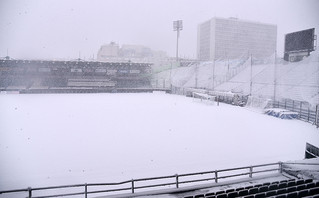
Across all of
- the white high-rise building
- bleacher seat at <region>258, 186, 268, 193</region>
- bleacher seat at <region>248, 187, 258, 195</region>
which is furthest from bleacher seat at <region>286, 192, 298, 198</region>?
the white high-rise building

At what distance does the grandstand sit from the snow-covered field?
26107 millimetres

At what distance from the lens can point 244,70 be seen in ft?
111

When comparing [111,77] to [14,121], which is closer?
[14,121]

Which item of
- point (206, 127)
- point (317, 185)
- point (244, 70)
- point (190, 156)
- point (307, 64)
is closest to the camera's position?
point (317, 185)

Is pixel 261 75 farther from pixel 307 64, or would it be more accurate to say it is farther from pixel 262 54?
pixel 262 54

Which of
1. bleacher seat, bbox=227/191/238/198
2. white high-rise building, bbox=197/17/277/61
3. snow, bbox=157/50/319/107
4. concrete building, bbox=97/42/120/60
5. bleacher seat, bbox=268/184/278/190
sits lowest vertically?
bleacher seat, bbox=227/191/238/198

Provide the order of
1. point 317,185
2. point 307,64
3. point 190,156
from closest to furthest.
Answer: point 317,185, point 190,156, point 307,64

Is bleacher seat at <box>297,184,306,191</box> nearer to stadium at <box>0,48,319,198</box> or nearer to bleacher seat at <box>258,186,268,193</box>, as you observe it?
stadium at <box>0,48,319,198</box>

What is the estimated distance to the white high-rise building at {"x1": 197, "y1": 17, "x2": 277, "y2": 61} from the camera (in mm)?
131000

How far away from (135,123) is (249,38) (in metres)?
140

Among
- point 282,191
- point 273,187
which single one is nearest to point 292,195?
point 282,191

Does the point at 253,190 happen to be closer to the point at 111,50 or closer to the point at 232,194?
the point at 232,194

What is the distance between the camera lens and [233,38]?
134625 mm

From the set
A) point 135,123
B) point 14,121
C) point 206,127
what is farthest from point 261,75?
point 14,121
